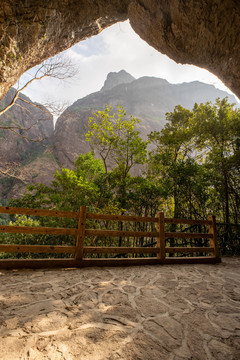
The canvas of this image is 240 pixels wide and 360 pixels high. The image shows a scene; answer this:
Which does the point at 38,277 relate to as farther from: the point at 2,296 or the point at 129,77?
the point at 129,77

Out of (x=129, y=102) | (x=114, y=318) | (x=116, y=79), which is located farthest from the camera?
(x=116, y=79)

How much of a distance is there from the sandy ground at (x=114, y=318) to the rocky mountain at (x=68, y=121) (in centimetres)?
680

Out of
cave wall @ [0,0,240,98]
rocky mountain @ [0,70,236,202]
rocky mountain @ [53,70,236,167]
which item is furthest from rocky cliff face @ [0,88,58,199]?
cave wall @ [0,0,240,98]

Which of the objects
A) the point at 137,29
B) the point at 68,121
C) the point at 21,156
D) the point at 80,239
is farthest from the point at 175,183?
the point at 68,121

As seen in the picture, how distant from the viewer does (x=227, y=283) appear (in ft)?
11.2

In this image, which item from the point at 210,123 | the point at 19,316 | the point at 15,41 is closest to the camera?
the point at 19,316

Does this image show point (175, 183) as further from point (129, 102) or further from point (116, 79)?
point (116, 79)

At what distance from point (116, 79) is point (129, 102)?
3504 cm

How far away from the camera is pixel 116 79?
101938 mm

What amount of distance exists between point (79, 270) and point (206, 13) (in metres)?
10.3

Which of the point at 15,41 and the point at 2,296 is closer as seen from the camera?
the point at 2,296

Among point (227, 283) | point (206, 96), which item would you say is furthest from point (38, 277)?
point (206, 96)

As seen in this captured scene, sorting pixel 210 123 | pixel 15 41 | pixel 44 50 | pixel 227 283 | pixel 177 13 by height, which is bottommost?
pixel 227 283

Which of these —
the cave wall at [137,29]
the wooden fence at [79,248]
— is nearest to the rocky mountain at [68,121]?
the cave wall at [137,29]
